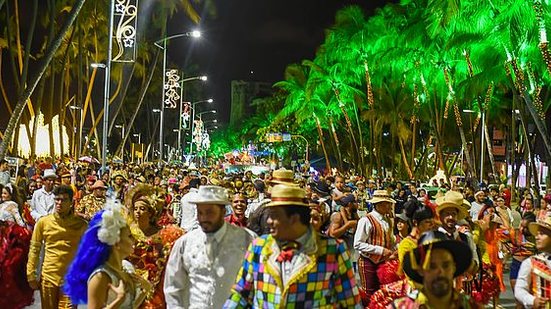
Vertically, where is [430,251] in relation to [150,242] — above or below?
above

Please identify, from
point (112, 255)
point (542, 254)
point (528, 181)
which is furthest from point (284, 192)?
point (528, 181)

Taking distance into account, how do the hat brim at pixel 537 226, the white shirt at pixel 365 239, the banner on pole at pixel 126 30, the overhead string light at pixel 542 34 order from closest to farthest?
the hat brim at pixel 537 226 < the white shirt at pixel 365 239 < the overhead string light at pixel 542 34 < the banner on pole at pixel 126 30

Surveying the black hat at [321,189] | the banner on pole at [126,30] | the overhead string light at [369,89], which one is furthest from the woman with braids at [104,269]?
the overhead string light at [369,89]

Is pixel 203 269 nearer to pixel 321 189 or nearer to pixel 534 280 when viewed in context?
pixel 534 280

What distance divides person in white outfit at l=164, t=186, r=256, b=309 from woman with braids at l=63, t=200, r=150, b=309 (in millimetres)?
486

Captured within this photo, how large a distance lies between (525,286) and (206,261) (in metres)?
2.40

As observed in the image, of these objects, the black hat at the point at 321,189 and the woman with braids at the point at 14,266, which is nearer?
the woman with braids at the point at 14,266

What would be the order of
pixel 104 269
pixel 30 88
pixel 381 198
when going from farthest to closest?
pixel 30 88 < pixel 381 198 < pixel 104 269

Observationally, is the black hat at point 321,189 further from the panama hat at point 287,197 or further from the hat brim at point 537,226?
the panama hat at point 287,197

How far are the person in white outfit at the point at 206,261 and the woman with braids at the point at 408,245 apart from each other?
3.76 ft

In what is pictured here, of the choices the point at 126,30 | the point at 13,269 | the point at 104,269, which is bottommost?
the point at 13,269

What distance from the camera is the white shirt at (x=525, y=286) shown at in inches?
221

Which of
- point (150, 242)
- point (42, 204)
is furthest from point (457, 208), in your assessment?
point (42, 204)

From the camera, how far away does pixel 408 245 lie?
6.54m
